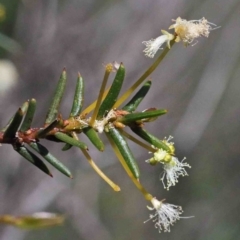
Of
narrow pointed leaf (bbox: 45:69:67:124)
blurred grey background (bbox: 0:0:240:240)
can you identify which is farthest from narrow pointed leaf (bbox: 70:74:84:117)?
blurred grey background (bbox: 0:0:240:240)

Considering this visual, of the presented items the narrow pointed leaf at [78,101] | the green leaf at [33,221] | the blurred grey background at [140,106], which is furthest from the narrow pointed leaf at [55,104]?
the blurred grey background at [140,106]

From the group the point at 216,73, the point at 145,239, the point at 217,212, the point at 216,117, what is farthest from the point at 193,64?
the point at 145,239

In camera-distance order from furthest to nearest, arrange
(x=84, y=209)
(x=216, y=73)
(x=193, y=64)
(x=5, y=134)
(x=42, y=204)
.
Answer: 1. (x=193, y=64)
2. (x=216, y=73)
3. (x=84, y=209)
4. (x=42, y=204)
5. (x=5, y=134)

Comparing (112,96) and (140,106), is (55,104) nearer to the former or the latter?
(112,96)

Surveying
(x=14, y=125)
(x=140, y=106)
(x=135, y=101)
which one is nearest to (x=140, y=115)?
(x=135, y=101)

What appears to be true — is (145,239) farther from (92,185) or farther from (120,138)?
→ (120,138)

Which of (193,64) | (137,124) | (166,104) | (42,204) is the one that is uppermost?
(193,64)

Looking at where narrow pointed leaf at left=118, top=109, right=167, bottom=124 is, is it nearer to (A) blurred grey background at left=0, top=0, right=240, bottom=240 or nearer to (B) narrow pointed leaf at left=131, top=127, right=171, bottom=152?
(B) narrow pointed leaf at left=131, top=127, right=171, bottom=152
